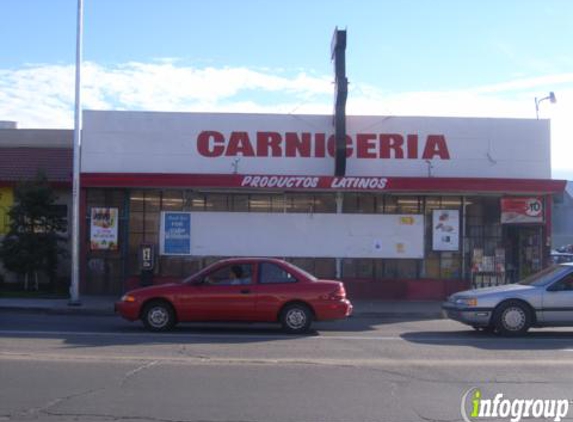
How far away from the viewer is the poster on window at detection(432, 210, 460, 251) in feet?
77.5

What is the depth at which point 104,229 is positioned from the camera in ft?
76.3

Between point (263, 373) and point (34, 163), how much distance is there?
20541 mm

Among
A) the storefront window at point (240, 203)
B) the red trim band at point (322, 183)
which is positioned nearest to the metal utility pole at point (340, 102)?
the red trim band at point (322, 183)

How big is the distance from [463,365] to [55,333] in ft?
25.8

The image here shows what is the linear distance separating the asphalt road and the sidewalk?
409 centimetres

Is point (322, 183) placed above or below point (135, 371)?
above

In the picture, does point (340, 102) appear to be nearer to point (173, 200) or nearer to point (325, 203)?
point (325, 203)

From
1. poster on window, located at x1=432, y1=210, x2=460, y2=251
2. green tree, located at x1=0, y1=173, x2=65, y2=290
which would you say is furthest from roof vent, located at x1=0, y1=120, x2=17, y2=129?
poster on window, located at x1=432, y1=210, x2=460, y2=251

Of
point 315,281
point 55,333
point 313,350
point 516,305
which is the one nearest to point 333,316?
point 315,281

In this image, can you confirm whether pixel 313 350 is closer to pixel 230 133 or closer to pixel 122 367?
pixel 122 367

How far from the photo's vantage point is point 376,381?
9984mm

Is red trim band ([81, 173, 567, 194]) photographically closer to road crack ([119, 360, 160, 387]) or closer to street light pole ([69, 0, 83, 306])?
street light pole ([69, 0, 83, 306])
